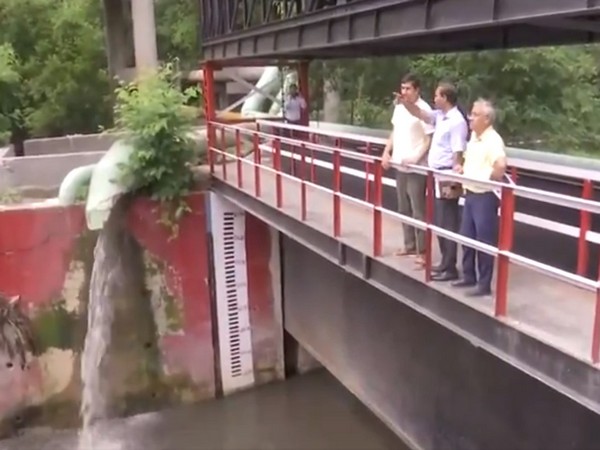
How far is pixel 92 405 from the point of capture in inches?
531

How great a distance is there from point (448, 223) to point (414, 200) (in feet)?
2.52

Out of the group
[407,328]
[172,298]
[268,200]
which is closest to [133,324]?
[172,298]

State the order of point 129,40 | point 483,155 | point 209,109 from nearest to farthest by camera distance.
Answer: point 483,155 → point 209,109 → point 129,40

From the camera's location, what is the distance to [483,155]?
5828 millimetres

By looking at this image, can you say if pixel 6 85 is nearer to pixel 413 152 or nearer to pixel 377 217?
pixel 377 217

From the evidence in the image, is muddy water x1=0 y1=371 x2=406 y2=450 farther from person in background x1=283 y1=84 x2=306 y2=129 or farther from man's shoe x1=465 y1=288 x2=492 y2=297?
man's shoe x1=465 y1=288 x2=492 y2=297

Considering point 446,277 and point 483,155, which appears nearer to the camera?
point 483,155

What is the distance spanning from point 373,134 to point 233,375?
7.87m

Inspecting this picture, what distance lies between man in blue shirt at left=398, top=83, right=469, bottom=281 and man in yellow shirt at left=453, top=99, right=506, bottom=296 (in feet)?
0.89

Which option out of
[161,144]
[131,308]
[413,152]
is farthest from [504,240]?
[131,308]

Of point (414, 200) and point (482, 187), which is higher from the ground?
point (482, 187)

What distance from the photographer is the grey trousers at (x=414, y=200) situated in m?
7.16

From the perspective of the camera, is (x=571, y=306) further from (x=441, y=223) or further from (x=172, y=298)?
(x=172, y=298)

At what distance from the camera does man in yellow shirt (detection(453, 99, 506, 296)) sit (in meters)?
5.74
